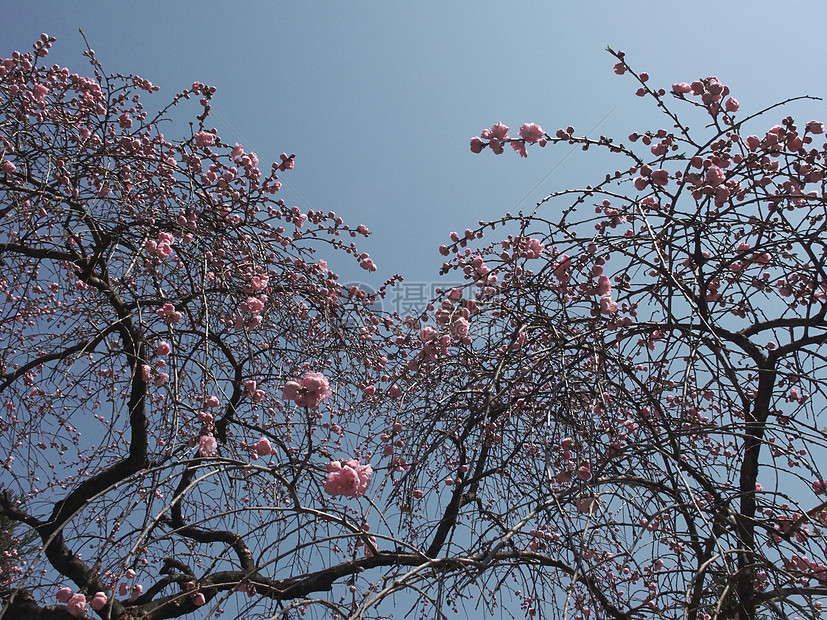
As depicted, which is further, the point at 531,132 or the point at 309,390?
the point at 531,132

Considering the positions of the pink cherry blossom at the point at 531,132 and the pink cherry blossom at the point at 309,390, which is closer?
the pink cherry blossom at the point at 309,390

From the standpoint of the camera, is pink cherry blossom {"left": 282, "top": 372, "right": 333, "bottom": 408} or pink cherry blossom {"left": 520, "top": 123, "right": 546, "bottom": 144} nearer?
pink cherry blossom {"left": 282, "top": 372, "right": 333, "bottom": 408}

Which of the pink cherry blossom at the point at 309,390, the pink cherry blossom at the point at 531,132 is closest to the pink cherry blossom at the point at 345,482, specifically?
the pink cherry blossom at the point at 309,390

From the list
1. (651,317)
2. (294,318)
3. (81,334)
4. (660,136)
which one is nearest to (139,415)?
(81,334)

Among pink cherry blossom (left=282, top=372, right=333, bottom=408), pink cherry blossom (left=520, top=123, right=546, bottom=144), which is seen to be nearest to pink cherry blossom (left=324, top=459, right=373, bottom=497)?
pink cherry blossom (left=282, top=372, right=333, bottom=408)

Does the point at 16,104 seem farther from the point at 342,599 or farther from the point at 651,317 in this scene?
the point at 651,317

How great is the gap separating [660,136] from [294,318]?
7.87ft

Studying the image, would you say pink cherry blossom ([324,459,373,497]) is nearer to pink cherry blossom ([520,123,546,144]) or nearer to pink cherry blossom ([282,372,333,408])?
pink cherry blossom ([282,372,333,408])

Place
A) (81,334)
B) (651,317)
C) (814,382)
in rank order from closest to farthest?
(814,382), (651,317), (81,334)

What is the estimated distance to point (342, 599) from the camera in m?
2.52

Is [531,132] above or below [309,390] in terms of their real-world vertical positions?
above

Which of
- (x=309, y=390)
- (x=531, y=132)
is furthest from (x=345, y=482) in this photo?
(x=531, y=132)

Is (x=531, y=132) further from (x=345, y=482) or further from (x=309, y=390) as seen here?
(x=345, y=482)

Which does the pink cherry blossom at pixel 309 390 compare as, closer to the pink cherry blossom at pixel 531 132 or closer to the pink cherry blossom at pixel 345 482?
the pink cherry blossom at pixel 345 482
